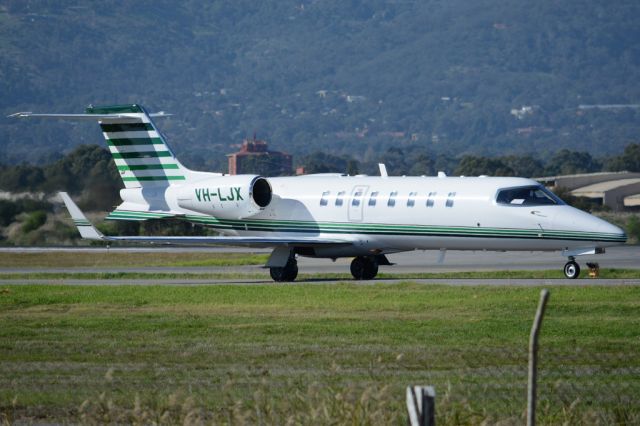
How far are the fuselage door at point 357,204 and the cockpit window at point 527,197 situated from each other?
3466mm

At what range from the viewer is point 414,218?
30.5 meters

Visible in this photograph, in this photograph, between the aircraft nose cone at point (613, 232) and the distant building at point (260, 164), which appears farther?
the distant building at point (260, 164)

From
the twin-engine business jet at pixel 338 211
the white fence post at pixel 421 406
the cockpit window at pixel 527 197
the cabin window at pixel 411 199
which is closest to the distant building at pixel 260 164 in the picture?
the twin-engine business jet at pixel 338 211

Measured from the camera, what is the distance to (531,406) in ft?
34.0

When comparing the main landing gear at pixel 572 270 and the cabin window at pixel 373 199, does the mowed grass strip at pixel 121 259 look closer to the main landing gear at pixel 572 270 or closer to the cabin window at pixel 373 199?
the cabin window at pixel 373 199

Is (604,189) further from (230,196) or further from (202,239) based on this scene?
(202,239)

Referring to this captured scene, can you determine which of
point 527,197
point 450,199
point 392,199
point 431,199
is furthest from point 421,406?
point 392,199

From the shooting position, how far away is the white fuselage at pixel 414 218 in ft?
94.9

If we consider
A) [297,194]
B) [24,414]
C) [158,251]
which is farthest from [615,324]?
[158,251]

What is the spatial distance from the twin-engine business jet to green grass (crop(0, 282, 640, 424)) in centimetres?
352

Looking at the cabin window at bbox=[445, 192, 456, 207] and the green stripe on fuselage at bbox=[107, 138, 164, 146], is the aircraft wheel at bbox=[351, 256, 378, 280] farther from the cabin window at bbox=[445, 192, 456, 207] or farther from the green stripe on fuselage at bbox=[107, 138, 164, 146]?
the green stripe on fuselage at bbox=[107, 138, 164, 146]

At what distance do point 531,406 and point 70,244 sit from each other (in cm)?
4459

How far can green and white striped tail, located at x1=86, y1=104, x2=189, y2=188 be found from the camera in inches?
1363

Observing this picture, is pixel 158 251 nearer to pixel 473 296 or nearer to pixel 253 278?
pixel 253 278
